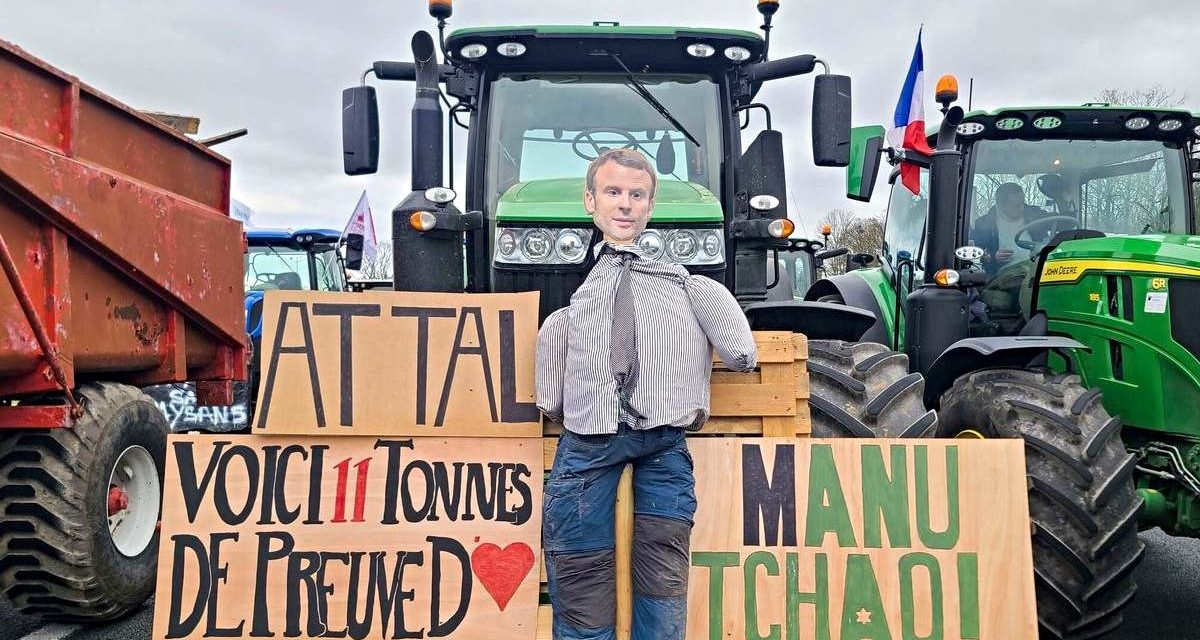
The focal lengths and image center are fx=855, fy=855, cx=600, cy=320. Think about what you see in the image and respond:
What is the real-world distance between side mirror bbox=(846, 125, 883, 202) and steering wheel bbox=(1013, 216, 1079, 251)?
1.29 m

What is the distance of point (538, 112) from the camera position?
14.6ft

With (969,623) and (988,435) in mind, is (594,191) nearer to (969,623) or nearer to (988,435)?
(969,623)

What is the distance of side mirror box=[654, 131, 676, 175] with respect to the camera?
4422 mm

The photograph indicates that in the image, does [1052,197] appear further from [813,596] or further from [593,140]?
[813,596]

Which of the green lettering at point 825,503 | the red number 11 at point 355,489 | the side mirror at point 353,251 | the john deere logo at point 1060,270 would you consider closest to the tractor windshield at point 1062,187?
the john deere logo at point 1060,270

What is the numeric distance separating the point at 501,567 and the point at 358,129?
234cm

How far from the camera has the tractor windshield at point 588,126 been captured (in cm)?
440

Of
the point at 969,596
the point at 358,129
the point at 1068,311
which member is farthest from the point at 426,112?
the point at 1068,311

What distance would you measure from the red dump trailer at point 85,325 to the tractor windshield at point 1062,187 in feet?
16.0

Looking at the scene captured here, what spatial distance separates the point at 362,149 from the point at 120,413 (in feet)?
6.28

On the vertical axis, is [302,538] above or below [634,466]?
below

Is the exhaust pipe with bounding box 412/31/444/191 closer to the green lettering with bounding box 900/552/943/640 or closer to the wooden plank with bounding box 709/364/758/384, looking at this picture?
the wooden plank with bounding box 709/364/758/384

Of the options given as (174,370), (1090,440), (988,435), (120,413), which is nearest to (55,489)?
(120,413)

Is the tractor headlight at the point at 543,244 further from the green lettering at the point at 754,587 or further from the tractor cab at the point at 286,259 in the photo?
the tractor cab at the point at 286,259
